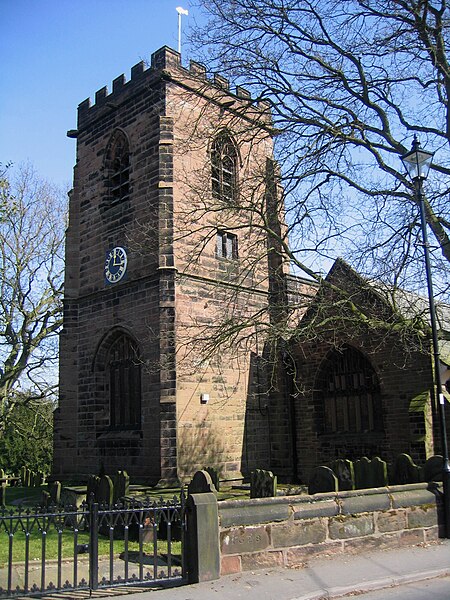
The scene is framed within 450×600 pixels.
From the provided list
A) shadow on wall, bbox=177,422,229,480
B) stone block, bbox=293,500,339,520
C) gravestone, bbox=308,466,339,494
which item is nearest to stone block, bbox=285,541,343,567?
stone block, bbox=293,500,339,520

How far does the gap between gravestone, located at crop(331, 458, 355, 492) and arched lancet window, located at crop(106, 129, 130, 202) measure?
A: 11.0 meters

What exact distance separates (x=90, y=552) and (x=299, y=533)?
2.66 meters

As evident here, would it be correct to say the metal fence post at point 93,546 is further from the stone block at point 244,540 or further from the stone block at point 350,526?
the stone block at point 350,526

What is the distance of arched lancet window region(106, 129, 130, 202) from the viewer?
781 inches

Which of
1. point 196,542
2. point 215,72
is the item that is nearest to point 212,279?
point 215,72

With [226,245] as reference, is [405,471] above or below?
below

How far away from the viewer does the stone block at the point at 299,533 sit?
24.9 ft

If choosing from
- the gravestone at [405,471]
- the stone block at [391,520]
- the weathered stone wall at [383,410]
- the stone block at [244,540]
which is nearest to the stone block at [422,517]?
the stone block at [391,520]

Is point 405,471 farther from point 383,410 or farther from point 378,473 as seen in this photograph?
point 383,410

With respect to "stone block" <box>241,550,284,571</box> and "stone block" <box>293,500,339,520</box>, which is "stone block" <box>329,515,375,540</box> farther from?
"stone block" <box>241,550,284,571</box>

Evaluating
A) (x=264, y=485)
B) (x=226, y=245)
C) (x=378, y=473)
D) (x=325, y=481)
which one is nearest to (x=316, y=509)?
(x=325, y=481)

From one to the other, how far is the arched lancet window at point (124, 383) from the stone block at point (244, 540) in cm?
1004

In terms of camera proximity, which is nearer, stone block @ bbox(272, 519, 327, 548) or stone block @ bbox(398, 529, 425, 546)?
stone block @ bbox(272, 519, 327, 548)

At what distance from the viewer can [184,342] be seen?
1656 centimetres
